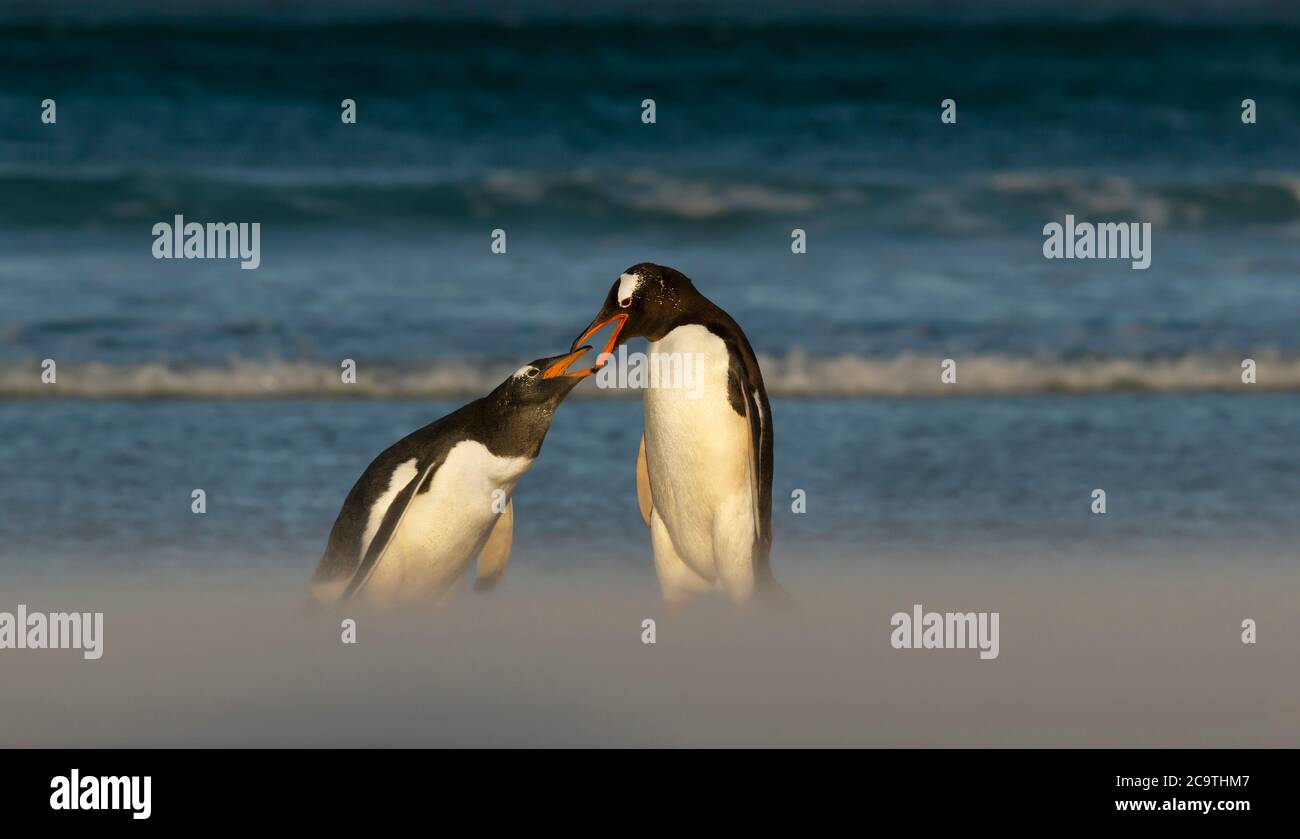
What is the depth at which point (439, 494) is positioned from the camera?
4.67 m

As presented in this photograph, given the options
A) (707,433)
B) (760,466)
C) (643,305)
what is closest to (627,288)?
(643,305)

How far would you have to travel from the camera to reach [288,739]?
3963 millimetres

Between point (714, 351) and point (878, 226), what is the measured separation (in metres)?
7.08

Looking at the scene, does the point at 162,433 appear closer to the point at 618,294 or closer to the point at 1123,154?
the point at 618,294

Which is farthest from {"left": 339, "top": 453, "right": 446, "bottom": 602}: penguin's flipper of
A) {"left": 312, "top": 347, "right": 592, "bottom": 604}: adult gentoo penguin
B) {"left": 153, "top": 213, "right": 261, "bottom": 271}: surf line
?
{"left": 153, "top": 213, "right": 261, "bottom": 271}: surf line

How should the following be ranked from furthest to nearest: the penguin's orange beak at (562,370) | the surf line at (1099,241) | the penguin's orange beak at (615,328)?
the surf line at (1099,241)
the penguin's orange beak at (562,370)
the penguin's orange beak at (615,328)

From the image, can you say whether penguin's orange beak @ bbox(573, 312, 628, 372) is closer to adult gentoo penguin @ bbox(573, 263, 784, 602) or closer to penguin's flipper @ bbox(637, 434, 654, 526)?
adult gentoo penguin @ bbox(573, 263, 784, 602)

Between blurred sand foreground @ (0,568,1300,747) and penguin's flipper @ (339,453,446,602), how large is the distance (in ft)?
0.31

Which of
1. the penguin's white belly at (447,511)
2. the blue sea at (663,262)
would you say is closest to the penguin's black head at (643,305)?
the penguin's white belly at (447,511)

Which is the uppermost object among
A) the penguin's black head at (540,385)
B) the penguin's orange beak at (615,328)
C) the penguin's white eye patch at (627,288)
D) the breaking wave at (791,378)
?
the breaking wave at (791,378)

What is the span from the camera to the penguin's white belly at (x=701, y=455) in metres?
4.61

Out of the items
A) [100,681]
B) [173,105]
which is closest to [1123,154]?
[173,105]

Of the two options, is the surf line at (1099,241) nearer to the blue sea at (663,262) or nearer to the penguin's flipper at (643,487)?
the blue sea at (663,262)

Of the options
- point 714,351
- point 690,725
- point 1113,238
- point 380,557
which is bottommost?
point 690,725
